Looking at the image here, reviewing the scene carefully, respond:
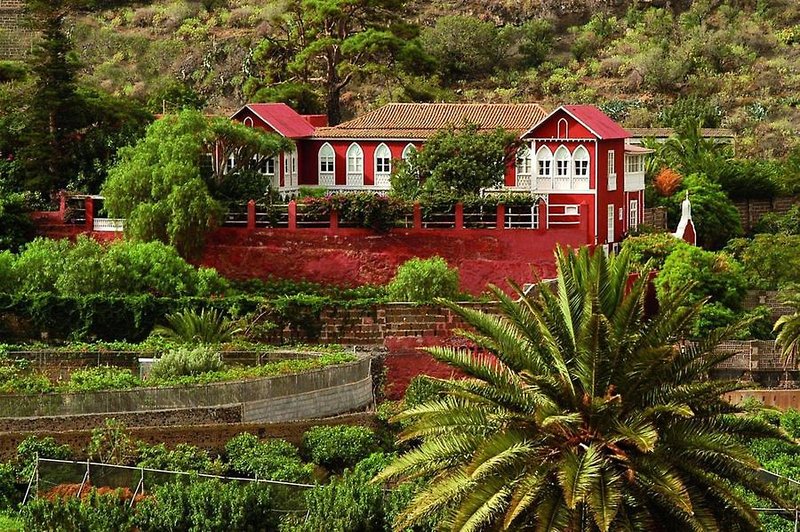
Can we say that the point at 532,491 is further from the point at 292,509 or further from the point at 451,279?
the point at 451,279

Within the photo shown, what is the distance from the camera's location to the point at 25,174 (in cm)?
6153

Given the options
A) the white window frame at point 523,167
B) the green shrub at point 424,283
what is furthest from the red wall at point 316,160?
the green shrub at point 424,283

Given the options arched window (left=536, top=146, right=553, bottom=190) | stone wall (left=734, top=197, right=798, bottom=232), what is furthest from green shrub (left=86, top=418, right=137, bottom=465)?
stone wall (left=734, top=197, right=798, bottom=232)

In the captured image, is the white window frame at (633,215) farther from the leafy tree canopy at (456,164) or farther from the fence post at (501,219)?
the fence post at (501,219)

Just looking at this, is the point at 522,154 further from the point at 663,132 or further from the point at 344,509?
the point at 344,509

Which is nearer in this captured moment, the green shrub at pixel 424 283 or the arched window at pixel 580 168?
the green shrub at pixel 424 283

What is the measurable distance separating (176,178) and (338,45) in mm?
18135

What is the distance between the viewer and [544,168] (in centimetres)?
6194

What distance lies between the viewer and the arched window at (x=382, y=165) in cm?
6394

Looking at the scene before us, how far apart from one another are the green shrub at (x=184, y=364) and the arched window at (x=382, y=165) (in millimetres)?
19318

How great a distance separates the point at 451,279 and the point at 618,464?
80.9ft

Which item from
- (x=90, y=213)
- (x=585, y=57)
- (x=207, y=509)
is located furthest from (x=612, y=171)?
(x=585, y=57)

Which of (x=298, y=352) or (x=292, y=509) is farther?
(x=298, y=352)

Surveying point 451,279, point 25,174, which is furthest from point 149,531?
point 25,174
